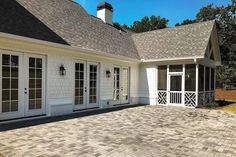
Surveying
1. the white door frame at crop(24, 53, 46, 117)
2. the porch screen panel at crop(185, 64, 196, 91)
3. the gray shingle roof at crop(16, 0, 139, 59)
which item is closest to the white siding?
the gray shingle roof at crop(16, 0, 139, 59)

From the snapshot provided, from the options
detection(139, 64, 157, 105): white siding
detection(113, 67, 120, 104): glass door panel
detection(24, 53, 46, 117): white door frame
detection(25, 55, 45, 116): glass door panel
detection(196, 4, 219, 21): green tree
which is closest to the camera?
detection(24, 53, 46, 117): white door frame

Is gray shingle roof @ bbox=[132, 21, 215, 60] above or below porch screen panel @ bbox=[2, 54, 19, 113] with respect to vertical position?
above

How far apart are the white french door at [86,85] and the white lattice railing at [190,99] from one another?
548cm

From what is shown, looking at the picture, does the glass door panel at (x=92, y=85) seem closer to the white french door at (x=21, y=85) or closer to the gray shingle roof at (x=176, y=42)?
the white french door at (x=21, y=85)

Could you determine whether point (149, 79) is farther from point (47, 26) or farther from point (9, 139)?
point (9, 139)

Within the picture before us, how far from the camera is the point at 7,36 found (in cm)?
697

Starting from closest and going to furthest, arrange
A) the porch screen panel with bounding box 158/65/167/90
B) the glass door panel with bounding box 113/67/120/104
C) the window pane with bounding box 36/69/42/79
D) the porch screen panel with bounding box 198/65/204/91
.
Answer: the window pane with bounding box 36/69/42/79, the glass door panel with bounding box 113/67/120/104, the porch screen panel with bounding box 198/65/204/91, the porch screen panel with bounding box 158/65/167/90

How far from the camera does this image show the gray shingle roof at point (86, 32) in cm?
852

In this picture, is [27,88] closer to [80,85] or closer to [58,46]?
[58,46]

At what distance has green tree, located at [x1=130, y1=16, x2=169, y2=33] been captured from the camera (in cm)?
4547

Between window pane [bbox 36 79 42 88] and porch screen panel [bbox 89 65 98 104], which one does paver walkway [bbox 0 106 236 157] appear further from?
porch screen panel [bbox 89 65 98 104]

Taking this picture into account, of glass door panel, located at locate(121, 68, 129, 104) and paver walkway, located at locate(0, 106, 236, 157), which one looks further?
glass door panel, located at locate(121, 68, 129, 104)

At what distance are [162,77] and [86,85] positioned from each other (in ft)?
18.0

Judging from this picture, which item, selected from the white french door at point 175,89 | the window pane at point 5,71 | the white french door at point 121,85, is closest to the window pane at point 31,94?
the window pane at point 5,71
